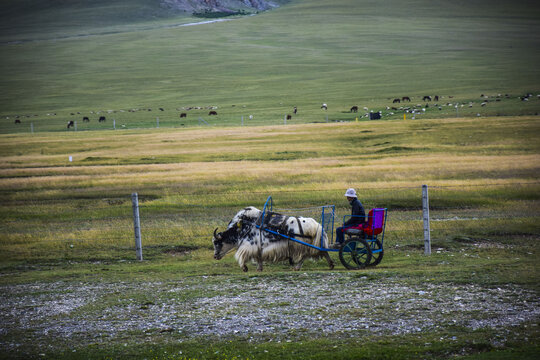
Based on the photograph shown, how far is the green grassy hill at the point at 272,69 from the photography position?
79.1 meters

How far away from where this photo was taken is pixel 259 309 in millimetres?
7973

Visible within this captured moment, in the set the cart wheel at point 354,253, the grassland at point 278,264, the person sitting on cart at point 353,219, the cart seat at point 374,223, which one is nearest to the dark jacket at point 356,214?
the person sitting on cart at point 353,219

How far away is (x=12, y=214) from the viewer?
1942 centimetres

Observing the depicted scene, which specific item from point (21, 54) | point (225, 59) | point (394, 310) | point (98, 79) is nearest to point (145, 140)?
point (394, 310)

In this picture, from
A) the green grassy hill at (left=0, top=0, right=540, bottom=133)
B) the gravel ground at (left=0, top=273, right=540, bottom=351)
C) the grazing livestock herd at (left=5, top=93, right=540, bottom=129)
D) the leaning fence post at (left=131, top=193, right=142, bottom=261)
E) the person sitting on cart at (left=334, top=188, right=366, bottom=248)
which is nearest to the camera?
the gravel ground at (left=0, top=273, right=540, bottom=351)

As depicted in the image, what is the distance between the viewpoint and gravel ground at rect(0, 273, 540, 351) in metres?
7.09

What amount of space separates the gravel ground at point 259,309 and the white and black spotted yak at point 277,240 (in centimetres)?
100

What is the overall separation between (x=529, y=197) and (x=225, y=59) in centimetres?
12845

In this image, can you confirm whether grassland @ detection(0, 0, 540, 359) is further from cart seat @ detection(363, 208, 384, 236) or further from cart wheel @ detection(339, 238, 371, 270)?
cart seat @ detection(363, 208, 384, 236)

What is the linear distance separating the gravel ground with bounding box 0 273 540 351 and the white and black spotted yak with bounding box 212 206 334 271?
1003 millimetres

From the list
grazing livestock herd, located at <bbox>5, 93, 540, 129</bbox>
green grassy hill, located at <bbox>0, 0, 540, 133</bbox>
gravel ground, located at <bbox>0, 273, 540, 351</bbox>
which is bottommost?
gravel ground, located at <bbox>0, 273, 540, 351</bbox>

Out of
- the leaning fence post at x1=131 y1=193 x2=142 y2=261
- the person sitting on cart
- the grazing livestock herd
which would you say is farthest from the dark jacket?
the grazing livestock herd

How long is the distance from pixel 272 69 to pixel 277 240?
117 m

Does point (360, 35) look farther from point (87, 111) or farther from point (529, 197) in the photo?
point (529, 197)
